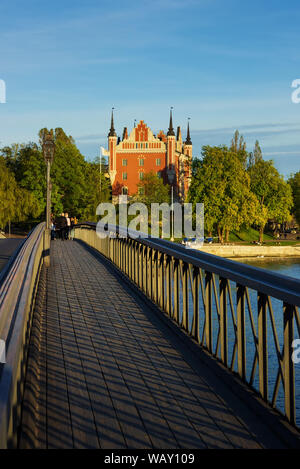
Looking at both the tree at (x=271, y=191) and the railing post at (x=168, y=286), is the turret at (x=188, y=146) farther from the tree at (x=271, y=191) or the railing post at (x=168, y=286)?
the railing post at (x=168, y=286)

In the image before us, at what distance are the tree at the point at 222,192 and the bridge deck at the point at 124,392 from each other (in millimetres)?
66485

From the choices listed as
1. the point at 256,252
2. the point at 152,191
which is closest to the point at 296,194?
the point at 256,252

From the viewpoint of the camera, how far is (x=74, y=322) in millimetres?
7969

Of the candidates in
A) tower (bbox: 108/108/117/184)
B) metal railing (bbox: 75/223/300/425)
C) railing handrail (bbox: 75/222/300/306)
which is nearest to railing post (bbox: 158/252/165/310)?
metal railing (bbox: 75/223/300/425)

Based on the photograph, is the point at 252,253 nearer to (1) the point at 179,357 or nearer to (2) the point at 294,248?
(2) the point at 294,248

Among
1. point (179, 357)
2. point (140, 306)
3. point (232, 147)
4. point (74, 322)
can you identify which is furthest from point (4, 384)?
point (232, 147)

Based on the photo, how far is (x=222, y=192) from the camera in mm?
73875

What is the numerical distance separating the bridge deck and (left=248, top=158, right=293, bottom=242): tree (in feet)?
254

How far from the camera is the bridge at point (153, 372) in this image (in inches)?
154

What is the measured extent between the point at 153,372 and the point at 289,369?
1.72 meters

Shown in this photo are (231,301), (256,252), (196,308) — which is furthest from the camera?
(256,252)

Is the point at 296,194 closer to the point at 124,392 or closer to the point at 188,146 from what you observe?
the point at 188,146

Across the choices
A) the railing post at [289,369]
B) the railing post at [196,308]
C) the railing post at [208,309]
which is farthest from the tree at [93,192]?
the railing post at [289,369]

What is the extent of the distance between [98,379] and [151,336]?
6.11ft
